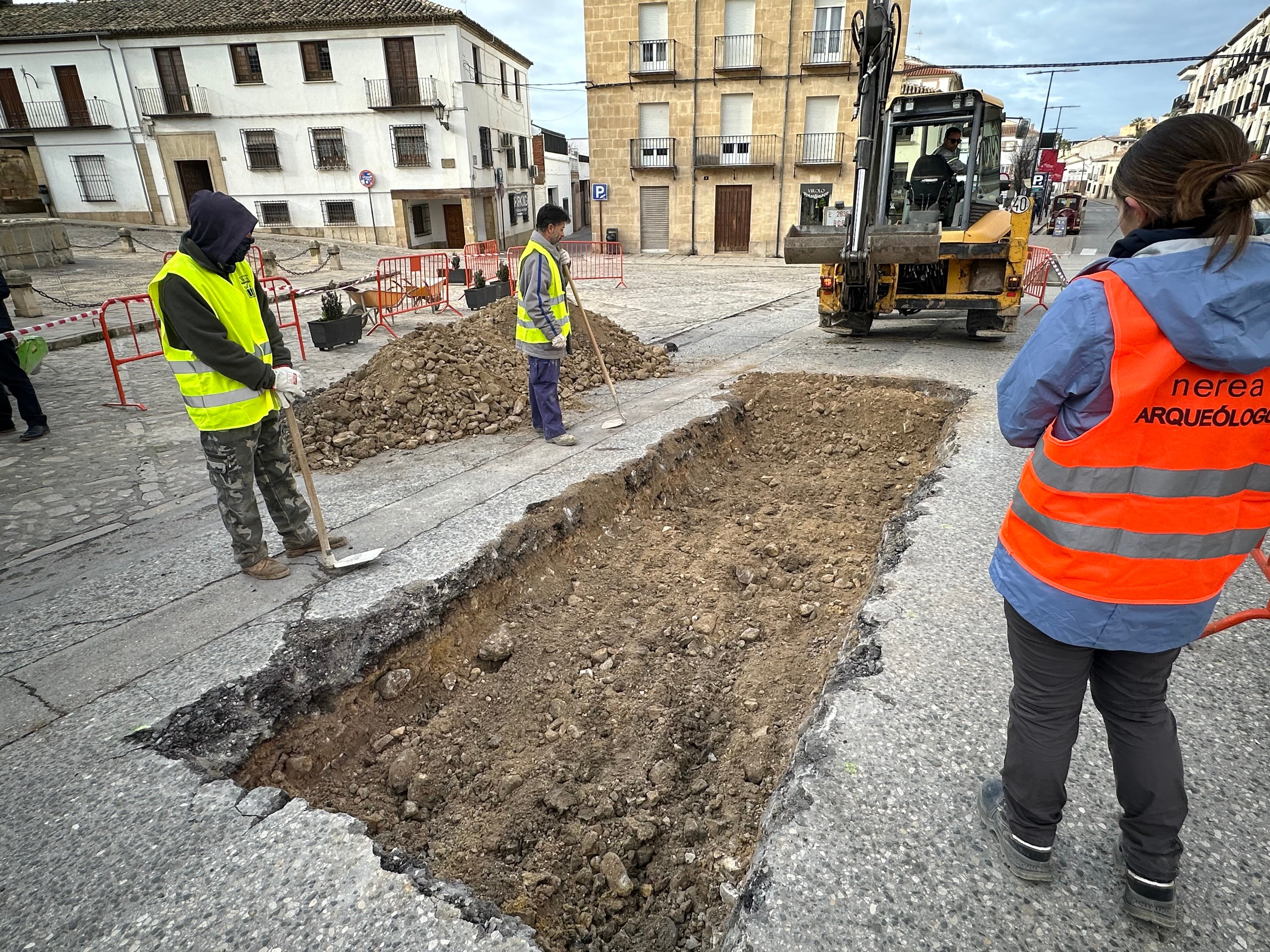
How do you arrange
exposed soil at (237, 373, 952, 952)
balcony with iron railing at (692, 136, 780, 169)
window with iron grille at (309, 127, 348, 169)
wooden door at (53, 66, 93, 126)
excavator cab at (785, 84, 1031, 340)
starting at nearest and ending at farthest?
exposed soil at (237, 373, 952, 952) < excavator cab at (785, 84, 1031, 340) < balcony with iron railing at (692, 136, 780, 169) < wooden door at (53, 66, 93, 126) < window with iron grille at (309, 127, 348, 169)

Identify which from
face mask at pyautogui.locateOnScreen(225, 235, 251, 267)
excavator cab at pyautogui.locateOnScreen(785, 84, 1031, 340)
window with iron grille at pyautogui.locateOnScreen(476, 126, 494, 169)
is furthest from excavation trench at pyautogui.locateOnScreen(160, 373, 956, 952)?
window with iron grille at pyautogui.locateOnScreen(476, 126, 494, 169)

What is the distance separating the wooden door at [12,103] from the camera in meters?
26.1

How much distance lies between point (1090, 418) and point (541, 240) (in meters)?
4.40

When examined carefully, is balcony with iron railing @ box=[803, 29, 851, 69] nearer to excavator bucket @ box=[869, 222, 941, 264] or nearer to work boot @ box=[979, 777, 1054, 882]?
excavator bucket @ box=[869, 222, 941, 264]

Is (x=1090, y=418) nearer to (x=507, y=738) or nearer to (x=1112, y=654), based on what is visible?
(x=1112, y=654)

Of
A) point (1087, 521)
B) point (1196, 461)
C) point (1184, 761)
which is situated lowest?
point (1184, 761)

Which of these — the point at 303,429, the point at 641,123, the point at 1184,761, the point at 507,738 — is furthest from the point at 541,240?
the point at 641,123

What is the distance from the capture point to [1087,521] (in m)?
1.56

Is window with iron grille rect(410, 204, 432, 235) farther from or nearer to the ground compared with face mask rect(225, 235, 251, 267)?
nearer to the ground

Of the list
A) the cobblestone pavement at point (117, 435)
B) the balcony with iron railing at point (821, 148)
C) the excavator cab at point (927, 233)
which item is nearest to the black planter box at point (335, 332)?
the cobblestone pavement at point (117, 435)

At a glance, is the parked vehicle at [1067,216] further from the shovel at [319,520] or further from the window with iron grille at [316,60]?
the shovel at [319,520]

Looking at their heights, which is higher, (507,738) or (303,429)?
(303,429)

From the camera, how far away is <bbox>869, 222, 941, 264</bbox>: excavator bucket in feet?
23.7

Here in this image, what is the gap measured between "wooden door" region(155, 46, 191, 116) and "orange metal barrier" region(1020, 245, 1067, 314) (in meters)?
28.6
